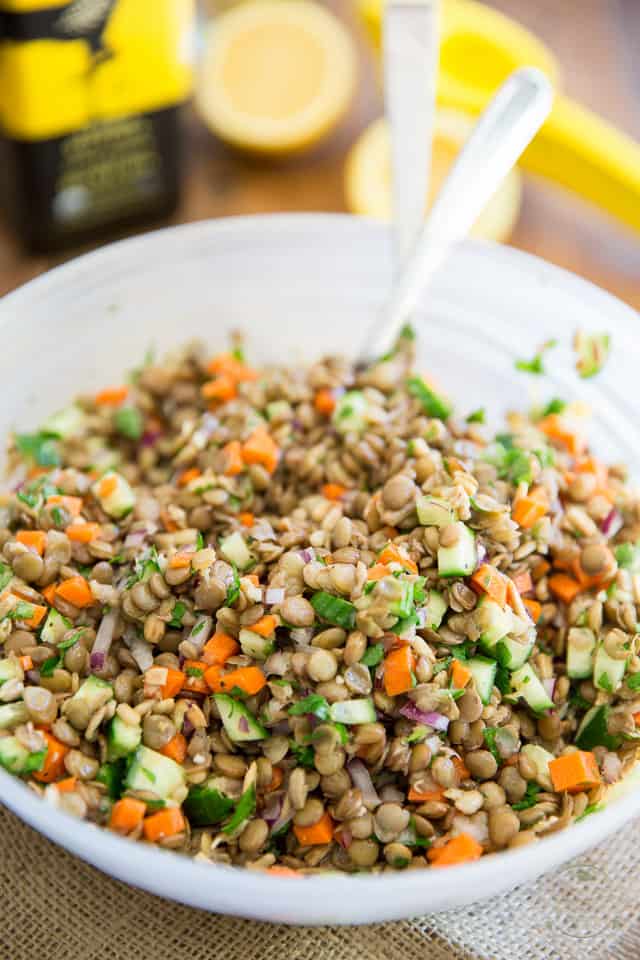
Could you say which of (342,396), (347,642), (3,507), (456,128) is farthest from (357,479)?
(456,128)

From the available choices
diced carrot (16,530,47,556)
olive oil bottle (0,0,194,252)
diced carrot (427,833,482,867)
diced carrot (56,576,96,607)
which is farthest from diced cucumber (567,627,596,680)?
olive oil bottle (0,0,194,252)

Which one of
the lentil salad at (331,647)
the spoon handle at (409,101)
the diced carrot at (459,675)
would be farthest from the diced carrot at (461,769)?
the spoon handle at (409,101)

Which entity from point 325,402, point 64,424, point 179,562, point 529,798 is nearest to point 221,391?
point 325,402

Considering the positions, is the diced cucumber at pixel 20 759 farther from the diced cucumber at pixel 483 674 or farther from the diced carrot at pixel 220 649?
the diced cucumber at pixel 483 674

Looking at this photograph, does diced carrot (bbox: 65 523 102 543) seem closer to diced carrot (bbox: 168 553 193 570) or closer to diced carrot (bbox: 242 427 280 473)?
diced carrot (bbox: 168 553 193 570)

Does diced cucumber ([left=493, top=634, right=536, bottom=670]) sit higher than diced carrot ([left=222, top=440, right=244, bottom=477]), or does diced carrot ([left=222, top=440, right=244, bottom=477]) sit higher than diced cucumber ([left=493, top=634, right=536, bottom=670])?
diced cucumber ([left=493, top=634, right=536, bottom=670])

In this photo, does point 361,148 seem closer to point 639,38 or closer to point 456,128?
point 456,128

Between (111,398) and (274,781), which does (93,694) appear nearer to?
(274,781)
